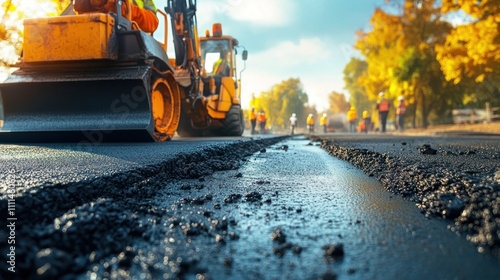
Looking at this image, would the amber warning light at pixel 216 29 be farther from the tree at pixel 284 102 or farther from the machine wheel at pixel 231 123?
the tree at pixel 284 102

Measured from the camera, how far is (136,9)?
637cm

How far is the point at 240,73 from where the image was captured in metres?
12.3

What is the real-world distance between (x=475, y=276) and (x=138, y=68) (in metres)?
4.99

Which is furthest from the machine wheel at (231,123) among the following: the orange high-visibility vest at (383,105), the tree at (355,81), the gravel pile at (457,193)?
the tree at (355,81)

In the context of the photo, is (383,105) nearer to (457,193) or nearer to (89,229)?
(457,193)

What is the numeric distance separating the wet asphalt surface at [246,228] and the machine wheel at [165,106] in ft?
11.5

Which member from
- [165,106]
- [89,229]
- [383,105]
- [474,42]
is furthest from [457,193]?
[383,105]

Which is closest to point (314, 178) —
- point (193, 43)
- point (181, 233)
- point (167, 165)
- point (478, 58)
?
point (167, 165)

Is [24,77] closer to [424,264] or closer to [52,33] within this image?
[52,33]

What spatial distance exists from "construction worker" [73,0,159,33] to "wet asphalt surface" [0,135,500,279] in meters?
3.70

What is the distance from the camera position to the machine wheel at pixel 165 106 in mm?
6109

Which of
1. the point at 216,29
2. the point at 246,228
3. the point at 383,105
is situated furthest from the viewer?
the point at 383,105

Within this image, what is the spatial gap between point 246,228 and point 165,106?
529cm

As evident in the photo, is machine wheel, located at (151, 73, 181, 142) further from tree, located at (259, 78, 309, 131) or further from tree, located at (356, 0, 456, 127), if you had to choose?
tree, located at (259, 78, 309, 131)
